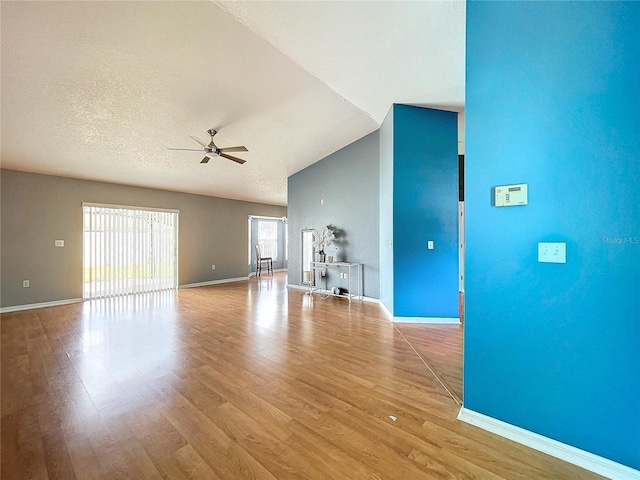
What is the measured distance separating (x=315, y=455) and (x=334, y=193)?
5.12 meters

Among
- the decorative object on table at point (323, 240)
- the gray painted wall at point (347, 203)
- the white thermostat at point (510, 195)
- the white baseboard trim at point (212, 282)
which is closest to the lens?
the white thermostat at point (510, 195)

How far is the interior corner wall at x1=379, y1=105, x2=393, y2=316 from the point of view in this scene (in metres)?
4.04

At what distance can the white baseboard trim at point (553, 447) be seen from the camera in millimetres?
1289

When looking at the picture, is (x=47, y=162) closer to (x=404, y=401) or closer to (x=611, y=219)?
(x=404, y=401)

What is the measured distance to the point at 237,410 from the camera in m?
1.82

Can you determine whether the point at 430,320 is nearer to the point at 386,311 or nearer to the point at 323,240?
the point at 386,311

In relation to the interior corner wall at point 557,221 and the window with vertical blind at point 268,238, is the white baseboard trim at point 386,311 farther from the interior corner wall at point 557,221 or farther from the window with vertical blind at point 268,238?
the window with vertical blind at point 268,238

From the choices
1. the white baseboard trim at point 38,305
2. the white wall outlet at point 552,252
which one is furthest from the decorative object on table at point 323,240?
the white baseboard trim at point 38,305

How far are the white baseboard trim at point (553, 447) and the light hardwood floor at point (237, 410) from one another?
0.18 feet

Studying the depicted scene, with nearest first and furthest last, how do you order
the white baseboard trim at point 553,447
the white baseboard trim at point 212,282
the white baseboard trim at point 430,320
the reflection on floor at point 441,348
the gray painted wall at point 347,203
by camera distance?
the white baseboard trim at point 553,447 → the reflection on floor at point 441,348 → the white baseboard trim at point 430,320 → the gray painted wall at point 347,203 → the white baseboard trim at point 212,282

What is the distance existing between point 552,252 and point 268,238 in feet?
32.9

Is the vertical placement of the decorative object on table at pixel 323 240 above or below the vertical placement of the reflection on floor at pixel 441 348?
above

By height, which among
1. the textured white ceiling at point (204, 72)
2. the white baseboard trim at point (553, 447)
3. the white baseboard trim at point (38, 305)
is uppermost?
the textured white ceiling at point (204, 72)

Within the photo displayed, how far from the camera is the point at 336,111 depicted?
4.05 meters
